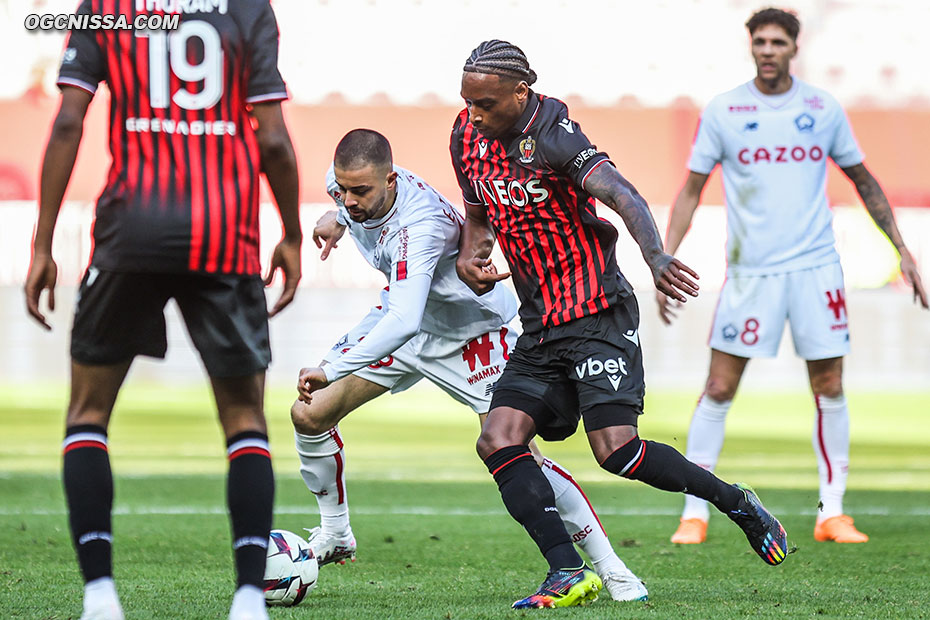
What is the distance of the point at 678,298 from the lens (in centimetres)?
389

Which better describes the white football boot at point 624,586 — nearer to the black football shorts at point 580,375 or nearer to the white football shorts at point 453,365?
the black football shorts at point 580,375

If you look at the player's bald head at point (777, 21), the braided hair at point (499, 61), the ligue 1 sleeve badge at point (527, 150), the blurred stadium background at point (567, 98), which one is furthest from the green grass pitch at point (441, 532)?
the blurred stadium background at point (567, 98)

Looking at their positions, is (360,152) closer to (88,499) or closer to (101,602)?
(88,499)

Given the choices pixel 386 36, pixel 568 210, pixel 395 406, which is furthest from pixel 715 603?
pixel 386 36

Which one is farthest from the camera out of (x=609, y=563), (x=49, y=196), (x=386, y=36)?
(x=386, y=36)

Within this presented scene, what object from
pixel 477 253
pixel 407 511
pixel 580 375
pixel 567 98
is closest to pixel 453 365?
pixel 477 253

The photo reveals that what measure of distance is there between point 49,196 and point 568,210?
1760 millimetres

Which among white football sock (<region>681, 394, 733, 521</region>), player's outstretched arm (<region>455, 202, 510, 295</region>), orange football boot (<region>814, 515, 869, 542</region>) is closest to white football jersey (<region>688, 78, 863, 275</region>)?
white football sock (<region>681, 394, 733, 521</region>)

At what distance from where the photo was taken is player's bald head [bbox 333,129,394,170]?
15.4ft

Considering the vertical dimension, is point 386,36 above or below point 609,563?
above

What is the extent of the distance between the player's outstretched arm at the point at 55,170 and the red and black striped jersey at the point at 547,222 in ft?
5.05

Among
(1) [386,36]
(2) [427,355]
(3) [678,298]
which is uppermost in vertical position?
(1) [386,36]

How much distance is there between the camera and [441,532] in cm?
640

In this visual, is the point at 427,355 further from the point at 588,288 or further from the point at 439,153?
the point at 439,153
